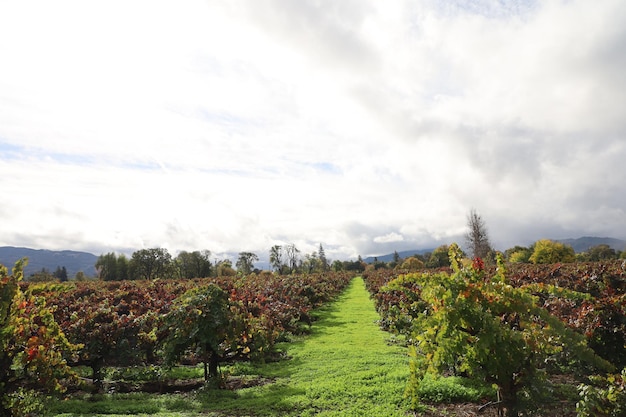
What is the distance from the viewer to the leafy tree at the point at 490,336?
4395mm

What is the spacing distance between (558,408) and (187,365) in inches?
399

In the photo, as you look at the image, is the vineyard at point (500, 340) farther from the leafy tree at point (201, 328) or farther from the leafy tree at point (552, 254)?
the leafy tree at point (552, 254)

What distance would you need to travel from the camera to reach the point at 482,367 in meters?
5.04

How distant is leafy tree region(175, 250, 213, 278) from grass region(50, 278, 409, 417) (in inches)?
2639

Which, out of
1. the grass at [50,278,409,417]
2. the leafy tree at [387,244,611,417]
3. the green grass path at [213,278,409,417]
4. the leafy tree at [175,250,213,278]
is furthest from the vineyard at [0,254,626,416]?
the leafy tree at [175,250,213,278]

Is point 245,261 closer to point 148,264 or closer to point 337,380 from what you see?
point 148,264

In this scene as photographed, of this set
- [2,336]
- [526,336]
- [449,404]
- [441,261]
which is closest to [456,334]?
[526,336]

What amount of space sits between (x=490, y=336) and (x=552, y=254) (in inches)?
1755

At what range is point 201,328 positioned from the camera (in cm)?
890

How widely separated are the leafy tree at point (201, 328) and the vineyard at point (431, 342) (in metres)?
0.03

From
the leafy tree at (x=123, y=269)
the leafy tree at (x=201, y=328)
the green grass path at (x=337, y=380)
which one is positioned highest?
the leafy tree at (x=123, y=269)

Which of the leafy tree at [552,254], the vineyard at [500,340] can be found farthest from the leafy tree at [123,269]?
the vineyard at [500,340]

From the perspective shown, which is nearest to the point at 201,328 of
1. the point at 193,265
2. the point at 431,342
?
the point at 431,342

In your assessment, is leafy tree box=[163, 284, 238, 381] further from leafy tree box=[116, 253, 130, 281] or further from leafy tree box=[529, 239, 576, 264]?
leafy tree box=[116, 253, 130, 281]
